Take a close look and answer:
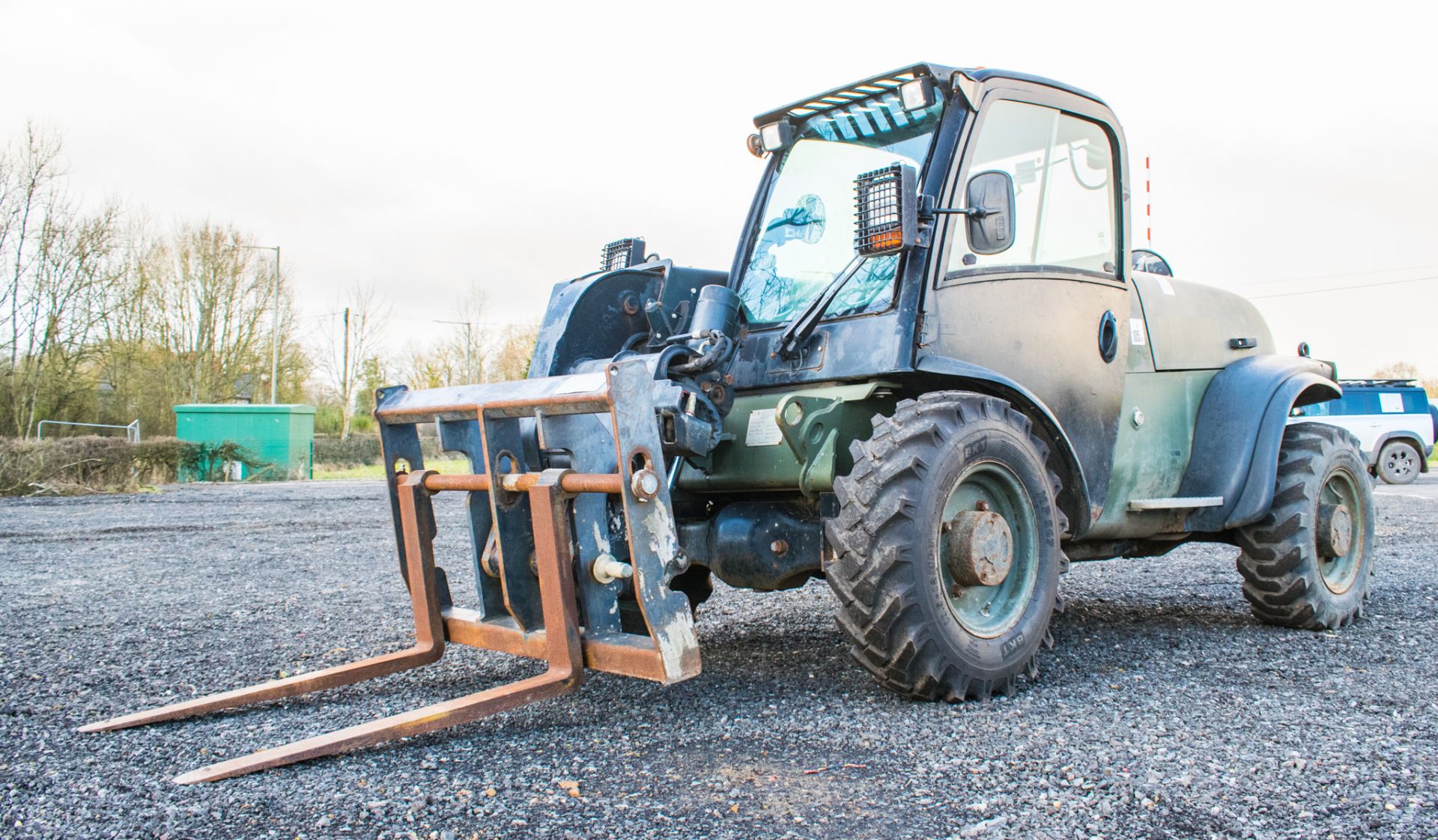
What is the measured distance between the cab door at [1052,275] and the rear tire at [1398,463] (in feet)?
64.8

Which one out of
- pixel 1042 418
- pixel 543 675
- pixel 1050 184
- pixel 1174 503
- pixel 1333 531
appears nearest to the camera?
pixel 543 675

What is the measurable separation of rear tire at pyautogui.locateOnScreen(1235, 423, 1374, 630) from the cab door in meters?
1.18

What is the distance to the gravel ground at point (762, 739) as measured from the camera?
2793mm

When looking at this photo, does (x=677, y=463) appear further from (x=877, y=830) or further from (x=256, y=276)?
(x=256, y=276)

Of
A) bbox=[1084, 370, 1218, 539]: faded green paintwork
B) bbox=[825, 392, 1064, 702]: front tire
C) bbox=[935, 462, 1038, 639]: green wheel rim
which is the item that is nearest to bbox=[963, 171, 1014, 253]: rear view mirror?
bbox=[825, 392, 1064, 702]: front tire

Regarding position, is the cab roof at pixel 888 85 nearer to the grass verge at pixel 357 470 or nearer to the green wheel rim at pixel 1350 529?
the green wheel rim at pixel 1350 529

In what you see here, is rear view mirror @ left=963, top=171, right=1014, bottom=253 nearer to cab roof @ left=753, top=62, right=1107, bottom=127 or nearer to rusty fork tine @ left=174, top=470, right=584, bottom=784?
cab roof @ left=753, top=62, right=1107, bottom=127

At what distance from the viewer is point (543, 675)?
367 cm

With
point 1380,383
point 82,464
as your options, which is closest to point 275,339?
point 82,464

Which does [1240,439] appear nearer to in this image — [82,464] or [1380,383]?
[82,464]

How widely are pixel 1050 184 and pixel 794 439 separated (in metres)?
1.91

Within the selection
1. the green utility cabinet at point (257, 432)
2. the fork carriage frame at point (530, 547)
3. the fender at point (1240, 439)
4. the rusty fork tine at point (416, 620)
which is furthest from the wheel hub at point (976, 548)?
the green utility cabinet at point (257, 432)

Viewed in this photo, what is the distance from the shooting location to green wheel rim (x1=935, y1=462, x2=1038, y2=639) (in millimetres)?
4082

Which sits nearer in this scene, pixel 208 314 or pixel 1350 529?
pixel 1350 529
